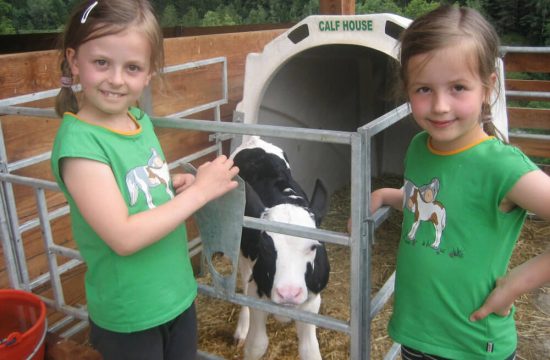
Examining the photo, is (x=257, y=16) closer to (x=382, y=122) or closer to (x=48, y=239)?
(x=48, y=239)

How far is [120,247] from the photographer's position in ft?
4.59

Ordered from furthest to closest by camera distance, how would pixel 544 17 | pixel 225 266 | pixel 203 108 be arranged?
pixel 544 17 → pixel 225 266 → pixel 203 108

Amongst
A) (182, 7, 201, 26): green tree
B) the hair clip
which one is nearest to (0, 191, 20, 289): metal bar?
the hair clip

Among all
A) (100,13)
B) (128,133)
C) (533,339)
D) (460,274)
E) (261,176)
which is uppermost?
(100,13)

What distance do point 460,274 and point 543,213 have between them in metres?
0.30

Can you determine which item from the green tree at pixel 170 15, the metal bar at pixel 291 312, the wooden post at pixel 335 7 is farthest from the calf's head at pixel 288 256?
the green tree at pixel 170 15

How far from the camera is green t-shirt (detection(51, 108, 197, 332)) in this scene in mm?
1487

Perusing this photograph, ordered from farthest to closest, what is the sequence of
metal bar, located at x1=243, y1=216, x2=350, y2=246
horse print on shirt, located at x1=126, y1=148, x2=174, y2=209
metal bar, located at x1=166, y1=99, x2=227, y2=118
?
metal bar, located at x1=166, y1=99, x2=227, y2=118 → metal bar, located at x1=243, y1=216, x2=350, y2=246 → horse print on shirt, located at x1=126, y1=148, x2=174, y2=209

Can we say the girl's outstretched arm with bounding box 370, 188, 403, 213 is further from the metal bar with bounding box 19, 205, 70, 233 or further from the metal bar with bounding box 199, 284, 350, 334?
the metal bar with bounding box 19, 205, 70, 233

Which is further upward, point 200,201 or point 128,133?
point 128,133

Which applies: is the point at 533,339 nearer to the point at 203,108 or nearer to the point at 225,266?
the point at 225,266

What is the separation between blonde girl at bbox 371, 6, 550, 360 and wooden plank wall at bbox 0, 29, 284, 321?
88cm

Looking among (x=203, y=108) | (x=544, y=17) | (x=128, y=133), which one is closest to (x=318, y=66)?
(x=203, y=108)

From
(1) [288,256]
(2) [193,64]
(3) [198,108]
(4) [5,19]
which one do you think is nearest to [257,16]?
(4) [5,19]
